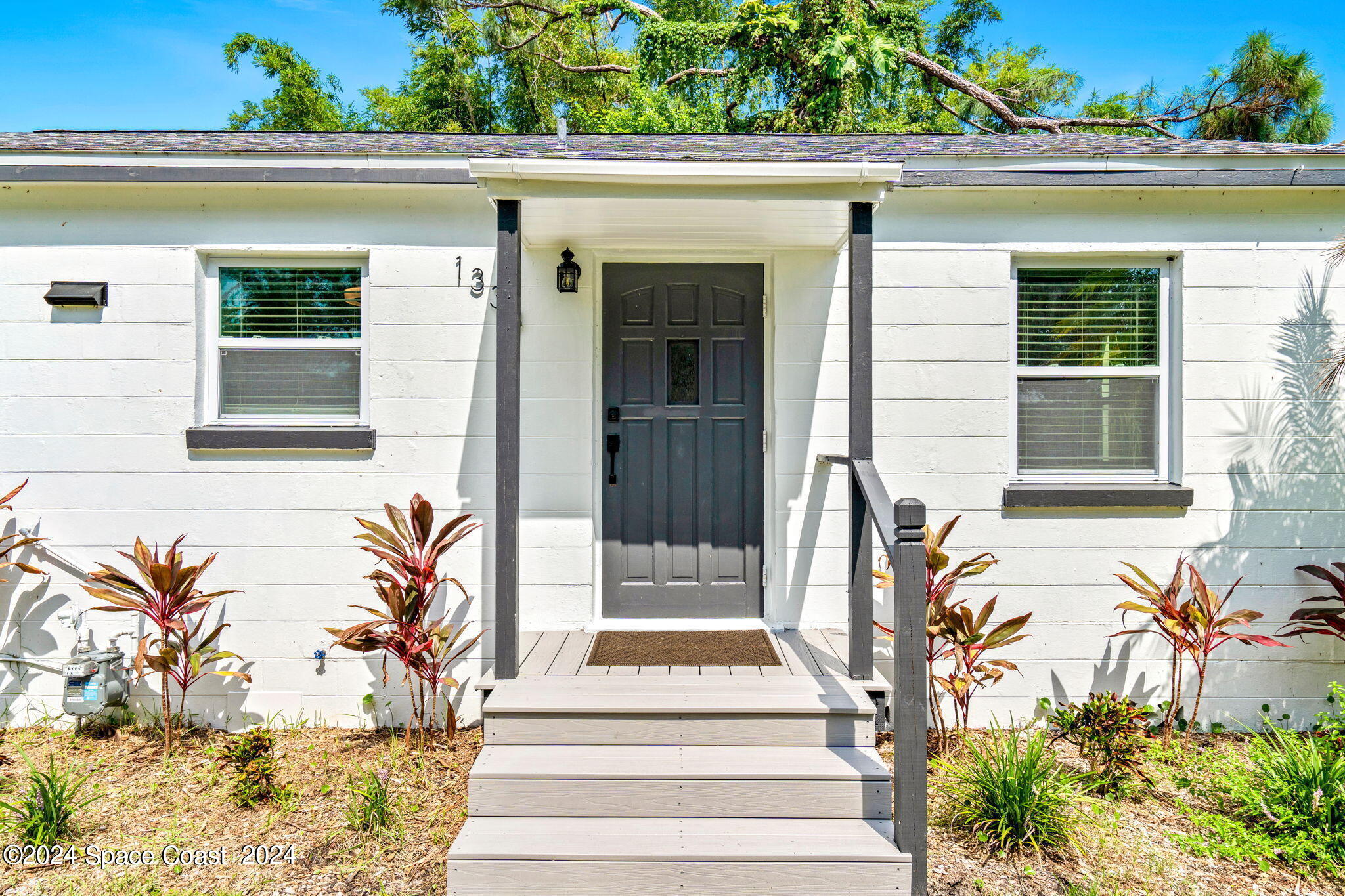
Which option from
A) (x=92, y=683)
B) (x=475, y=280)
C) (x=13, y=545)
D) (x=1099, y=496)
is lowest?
(x=92, y=683)

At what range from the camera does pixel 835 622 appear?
3.87 m

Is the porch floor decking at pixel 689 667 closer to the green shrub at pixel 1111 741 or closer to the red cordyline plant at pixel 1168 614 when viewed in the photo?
the green shrub at pixel 1111 741

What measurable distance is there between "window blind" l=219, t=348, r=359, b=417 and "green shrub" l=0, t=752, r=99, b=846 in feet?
5.82

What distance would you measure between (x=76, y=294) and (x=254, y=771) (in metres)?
2.47

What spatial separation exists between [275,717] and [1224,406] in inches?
197

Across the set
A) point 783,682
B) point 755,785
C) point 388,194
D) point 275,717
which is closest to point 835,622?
point 783,682

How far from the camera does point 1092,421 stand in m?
3.85

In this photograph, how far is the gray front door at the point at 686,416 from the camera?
13.1ft

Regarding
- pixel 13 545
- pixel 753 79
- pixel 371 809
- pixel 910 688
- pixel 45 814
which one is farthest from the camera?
pixel 753 79

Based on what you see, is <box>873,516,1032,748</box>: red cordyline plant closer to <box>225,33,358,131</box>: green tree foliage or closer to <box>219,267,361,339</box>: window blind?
<box>219,267,361,339</box>: window blind

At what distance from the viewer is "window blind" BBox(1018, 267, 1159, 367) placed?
12.6 ft

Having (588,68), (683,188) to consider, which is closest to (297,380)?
(683,188)

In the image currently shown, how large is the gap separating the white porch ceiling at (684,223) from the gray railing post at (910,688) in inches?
57.9

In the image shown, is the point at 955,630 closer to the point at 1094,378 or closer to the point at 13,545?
the point at 1094,378
